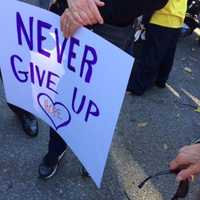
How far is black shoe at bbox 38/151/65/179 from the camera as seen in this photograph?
2.88 meters

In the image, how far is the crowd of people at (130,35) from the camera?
2107 millimetres

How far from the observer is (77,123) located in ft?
7.75

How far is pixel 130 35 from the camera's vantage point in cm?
240

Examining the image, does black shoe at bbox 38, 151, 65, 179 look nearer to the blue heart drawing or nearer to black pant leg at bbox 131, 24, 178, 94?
the blue heart drawing

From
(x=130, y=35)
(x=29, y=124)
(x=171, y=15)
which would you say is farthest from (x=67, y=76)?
(x=171, y=15)

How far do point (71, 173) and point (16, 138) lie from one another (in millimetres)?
506

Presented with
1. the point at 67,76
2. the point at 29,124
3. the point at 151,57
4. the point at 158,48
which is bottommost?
the point at 29,124

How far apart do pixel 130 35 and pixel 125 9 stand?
0.21 meters

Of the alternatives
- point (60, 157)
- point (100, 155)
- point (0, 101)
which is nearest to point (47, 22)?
point (100, 155)

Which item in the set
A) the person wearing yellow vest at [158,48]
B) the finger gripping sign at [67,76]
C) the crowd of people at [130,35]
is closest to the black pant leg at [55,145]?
the crowd of people at [130,35]

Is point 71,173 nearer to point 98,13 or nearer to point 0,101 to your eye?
point 0,101

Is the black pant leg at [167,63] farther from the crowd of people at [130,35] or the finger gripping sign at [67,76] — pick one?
the finger gripping sign at [67,76]

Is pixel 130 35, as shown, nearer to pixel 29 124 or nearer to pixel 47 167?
pixel 47 167

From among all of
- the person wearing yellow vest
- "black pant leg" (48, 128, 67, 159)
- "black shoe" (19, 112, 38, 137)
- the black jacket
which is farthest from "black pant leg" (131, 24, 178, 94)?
the black jacket
